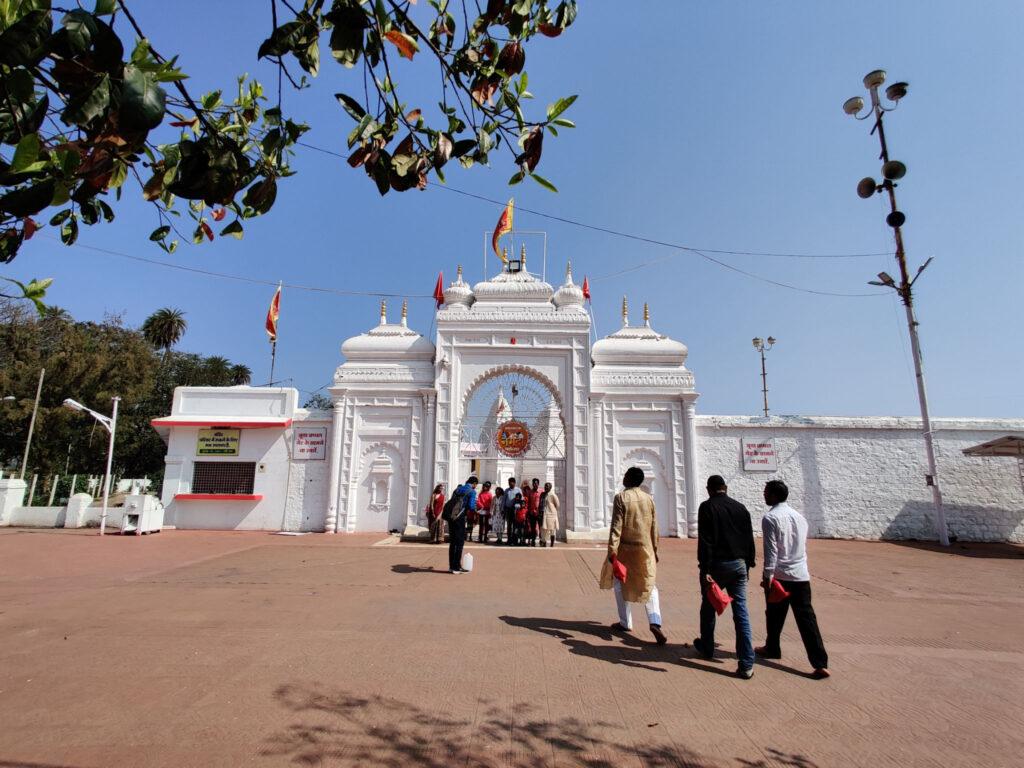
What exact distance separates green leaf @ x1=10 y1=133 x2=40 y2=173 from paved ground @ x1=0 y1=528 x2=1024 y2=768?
2.78 metres

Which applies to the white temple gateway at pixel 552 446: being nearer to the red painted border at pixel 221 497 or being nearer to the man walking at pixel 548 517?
the red painted border at pixel 221 497

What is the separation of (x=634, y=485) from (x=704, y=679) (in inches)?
69.7

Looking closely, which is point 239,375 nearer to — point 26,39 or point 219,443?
point 219,443

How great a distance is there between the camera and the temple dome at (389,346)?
1546 centimetres

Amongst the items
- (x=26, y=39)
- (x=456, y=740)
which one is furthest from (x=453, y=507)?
(x=26, y=39)

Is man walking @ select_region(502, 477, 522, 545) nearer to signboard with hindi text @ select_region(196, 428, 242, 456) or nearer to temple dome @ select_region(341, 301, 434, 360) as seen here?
temple dome @ select_region(341, 301, 434, 360)

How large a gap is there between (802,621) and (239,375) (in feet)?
160

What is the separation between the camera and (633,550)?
5.04 m

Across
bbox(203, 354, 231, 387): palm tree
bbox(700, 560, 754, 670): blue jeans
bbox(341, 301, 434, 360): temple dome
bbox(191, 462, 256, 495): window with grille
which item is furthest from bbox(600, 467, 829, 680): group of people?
bbox(203, 354, 231, 387): palm tree

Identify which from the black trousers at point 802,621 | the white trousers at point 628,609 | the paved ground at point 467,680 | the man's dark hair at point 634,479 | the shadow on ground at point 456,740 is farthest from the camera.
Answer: the man's dark hair at point 634,479

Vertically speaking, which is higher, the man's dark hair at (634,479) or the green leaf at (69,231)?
the green leaf at (69,231)

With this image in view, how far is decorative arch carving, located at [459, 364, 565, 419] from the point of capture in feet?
48.3

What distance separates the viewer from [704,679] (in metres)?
3.92

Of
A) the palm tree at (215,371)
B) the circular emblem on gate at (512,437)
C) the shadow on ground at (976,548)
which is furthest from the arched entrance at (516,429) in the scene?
the palm tree at (215,371)
